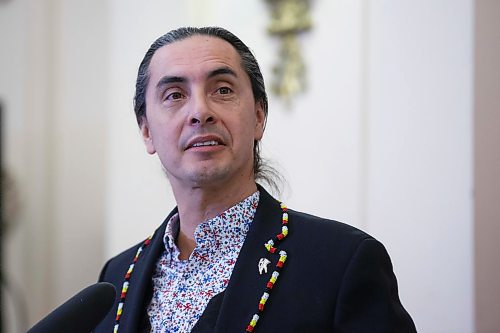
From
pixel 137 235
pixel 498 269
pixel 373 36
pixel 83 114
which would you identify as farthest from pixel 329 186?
pixel 83 114

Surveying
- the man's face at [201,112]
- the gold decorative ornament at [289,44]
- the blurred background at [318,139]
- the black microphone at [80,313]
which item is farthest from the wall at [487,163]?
the black microphone at [80,313]

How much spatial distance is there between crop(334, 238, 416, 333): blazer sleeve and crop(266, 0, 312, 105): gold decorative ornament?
60.5 inches

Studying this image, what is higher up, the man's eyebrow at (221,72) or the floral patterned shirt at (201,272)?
the man's eyebrow at (221,72)

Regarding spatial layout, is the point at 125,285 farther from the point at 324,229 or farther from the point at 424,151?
the point at 424,151

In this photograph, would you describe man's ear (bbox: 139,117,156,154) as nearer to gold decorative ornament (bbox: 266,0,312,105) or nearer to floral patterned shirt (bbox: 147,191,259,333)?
floral patterned shirt (bbox: 147,191,259,333)

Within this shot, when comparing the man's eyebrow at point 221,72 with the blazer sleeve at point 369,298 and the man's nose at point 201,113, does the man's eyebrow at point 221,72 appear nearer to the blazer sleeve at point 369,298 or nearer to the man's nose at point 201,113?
the man's nose at point 201,113

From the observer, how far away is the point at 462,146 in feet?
7.29

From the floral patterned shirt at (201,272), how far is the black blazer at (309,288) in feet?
0.11

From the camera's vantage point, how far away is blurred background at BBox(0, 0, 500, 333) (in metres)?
2.20

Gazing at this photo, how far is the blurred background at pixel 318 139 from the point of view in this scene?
220cm

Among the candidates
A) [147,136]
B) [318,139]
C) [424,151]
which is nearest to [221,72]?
[147,136]

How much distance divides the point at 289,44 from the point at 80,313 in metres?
1.97

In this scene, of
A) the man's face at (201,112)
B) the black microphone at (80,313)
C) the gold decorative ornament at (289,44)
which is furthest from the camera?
the gold decorative ornament at (289,44)

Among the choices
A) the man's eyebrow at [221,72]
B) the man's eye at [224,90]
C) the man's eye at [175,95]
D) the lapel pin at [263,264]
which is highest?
the man's eyebrow at [221,72]
